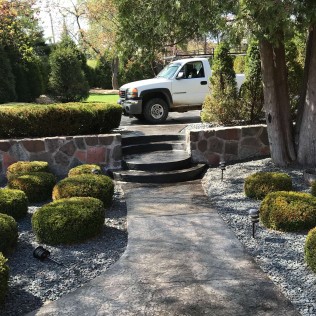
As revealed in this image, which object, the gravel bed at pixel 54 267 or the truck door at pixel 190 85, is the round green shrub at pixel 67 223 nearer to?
the gravel bed at pixel 54 267

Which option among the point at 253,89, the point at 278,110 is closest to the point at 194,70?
the point at 253,89

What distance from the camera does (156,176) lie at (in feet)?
27.5

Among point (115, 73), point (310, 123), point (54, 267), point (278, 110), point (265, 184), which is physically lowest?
point (54, 267)

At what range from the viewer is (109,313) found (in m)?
3.80

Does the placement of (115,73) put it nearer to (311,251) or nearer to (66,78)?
(66,78)

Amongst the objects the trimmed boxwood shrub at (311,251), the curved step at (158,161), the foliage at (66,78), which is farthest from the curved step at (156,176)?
the foliage at (66,78)

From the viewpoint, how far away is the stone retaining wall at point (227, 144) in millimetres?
9500

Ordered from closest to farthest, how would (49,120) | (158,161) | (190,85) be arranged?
1. (158,161)
2. (49,120)
3. (190,85)

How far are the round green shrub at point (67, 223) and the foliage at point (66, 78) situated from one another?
1476cm

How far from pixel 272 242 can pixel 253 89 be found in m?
6.05

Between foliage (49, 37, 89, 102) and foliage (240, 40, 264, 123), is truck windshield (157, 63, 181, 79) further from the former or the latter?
foliage (49, 37, 89, 102)

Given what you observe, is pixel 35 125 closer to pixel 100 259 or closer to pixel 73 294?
pixel 100 259

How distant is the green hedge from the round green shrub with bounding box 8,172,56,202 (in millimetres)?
2119

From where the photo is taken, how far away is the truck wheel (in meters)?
13.6
